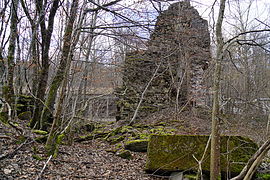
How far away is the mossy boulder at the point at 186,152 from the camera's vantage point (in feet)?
15.0

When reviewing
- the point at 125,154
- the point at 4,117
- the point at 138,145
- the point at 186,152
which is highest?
the point at 4,117

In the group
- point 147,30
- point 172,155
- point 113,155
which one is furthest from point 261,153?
point 113,155

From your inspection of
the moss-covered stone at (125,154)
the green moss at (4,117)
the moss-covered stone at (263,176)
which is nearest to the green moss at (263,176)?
the moss-covered stone at (263,176)

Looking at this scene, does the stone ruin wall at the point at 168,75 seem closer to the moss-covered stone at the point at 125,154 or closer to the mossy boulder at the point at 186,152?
the moss-covered stone at the point at 125,154

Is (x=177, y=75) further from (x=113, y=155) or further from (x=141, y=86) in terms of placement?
(x=113, y=155)

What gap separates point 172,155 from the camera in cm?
475

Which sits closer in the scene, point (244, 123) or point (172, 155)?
point (172, 155)

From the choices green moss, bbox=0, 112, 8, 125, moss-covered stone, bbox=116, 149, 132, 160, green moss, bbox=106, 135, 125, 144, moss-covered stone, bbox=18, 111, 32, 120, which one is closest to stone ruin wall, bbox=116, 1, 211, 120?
green moss, bbox=106, 135, 125, 144

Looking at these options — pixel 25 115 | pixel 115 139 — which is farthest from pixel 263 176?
pixel 25 115

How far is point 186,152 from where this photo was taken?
4719 millimetres

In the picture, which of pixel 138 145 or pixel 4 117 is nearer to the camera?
pixel 4 117

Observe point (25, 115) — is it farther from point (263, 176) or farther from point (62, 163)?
point (263, 176)

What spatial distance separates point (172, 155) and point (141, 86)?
6.64 meters

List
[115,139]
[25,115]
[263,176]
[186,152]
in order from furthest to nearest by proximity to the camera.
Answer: [25,115]
[115,139]
[186,152]
[263,176]
